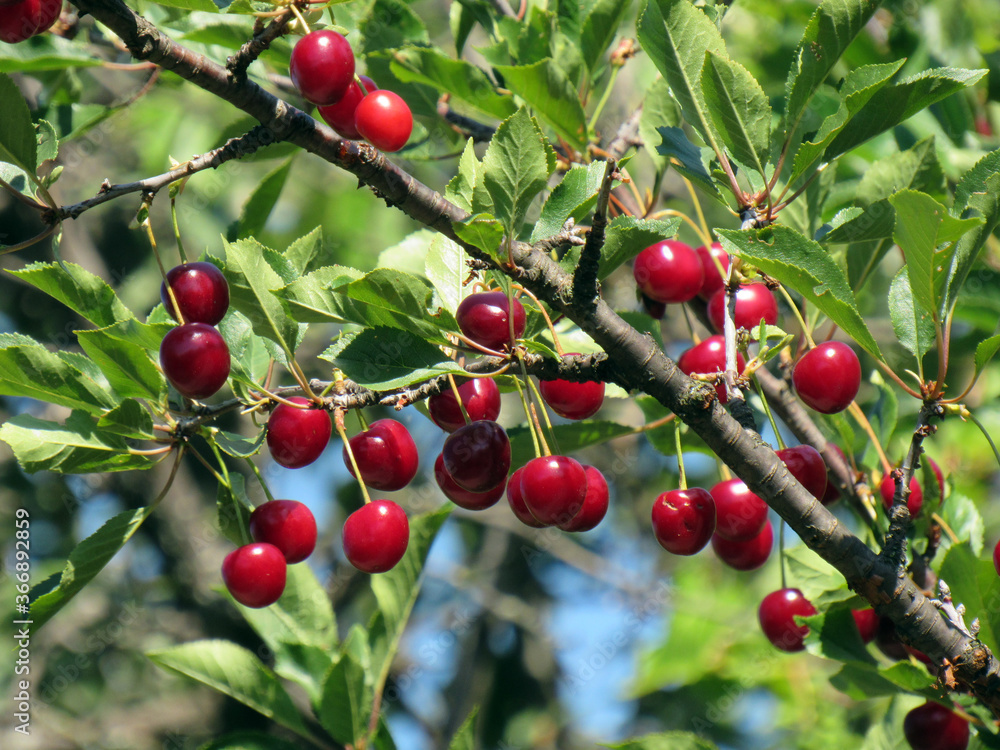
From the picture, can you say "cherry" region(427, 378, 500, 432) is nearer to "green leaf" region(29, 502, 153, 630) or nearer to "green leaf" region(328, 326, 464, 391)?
"green leaf" region(328, 326, 464, 391)

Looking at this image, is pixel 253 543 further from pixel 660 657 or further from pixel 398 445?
pixel 660 657

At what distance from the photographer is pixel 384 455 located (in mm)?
1701

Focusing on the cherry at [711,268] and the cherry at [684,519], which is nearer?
the cherry at [684,519]

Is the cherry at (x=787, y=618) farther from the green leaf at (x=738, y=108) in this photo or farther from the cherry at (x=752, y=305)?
the green leaf at (x=738, y=108)

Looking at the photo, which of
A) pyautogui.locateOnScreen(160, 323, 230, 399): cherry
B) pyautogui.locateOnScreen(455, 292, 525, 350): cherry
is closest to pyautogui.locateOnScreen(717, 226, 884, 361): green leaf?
pyautogui.locateOnScreen(455, 292, 525, 350): cherry

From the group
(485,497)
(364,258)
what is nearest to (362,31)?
(485,497)

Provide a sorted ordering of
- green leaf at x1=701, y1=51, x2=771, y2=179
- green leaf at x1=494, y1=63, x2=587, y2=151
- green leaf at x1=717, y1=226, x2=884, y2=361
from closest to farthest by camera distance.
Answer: green leaf at x1=717, y1=226, x2=884, y2=361
green leaf at x1=701, y1=51, x2=771, y2=179
green leaf at x1=494, y1=63, x2=587, y2=151

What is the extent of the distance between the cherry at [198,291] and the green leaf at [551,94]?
812 mm

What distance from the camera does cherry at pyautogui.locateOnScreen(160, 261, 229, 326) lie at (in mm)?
1565

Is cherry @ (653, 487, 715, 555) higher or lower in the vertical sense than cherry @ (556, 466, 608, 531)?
higher

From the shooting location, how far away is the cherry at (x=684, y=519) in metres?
1.71

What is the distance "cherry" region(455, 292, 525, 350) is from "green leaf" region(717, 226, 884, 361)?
0.40 meters

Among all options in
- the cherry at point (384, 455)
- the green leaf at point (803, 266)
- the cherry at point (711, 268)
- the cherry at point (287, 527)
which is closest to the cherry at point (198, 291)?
the cherry at point (384, 455)

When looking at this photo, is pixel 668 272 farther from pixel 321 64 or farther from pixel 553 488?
pixel 321 64
